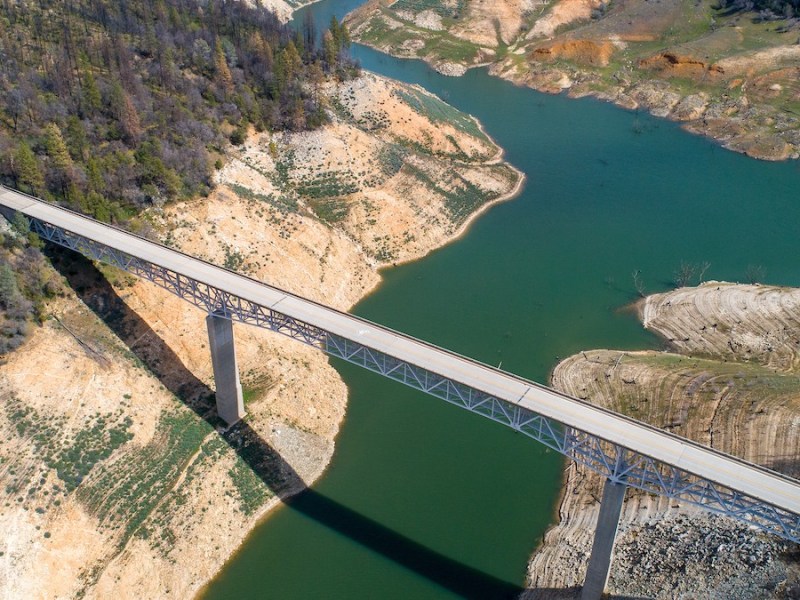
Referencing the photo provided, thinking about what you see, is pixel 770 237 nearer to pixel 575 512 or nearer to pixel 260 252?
pixel 575 512

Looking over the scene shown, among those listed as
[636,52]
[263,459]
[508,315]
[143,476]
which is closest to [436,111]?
[508,315]

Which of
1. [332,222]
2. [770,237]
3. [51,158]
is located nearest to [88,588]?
[51,158]

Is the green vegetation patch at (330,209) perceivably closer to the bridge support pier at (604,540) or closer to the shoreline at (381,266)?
the shoreline at (381,266)

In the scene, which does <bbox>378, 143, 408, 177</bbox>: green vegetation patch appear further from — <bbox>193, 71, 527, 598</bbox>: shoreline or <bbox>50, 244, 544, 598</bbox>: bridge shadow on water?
<bbox>50, 244, 544, 598</bbox>: bridge shadow on water

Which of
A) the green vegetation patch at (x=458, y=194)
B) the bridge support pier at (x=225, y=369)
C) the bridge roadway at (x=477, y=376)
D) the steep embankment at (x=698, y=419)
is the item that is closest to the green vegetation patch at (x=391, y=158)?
the green vegetation patch at (x=458, y=194)

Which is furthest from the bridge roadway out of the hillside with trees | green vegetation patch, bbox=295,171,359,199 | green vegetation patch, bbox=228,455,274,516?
green vegetation patch, bbox=295,171,359,199

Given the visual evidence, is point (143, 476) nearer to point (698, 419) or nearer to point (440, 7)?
point (698, 419)
